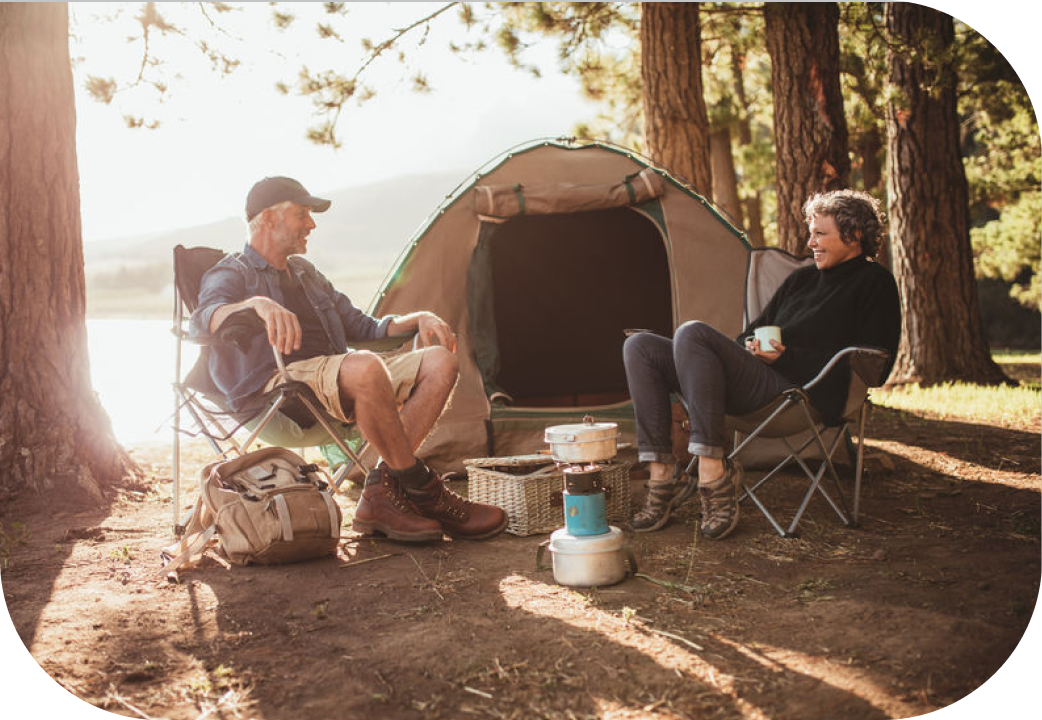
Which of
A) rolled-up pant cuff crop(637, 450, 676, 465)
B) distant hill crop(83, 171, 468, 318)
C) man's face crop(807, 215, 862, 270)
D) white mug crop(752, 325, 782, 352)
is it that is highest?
distant hill crop(83, 171, 468, 318)

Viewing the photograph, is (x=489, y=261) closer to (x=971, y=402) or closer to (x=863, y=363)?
(x=863, y=363)

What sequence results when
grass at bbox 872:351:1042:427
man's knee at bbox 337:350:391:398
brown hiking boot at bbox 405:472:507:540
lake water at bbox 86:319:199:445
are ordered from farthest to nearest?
1. lake water at bbox 86:319:199:445
2. grass at bbox 872:351:1042:427
3. brown hiking boot at bbox 405:472:507:540
4. man's knee at bbox 337:350:391:398

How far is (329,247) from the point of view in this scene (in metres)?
45.1

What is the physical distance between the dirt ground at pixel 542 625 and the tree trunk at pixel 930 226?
3.16 m

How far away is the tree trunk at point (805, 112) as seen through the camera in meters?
5.12

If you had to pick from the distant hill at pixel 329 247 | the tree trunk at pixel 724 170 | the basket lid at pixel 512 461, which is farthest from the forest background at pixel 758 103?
the distant hill at pixel 329 247

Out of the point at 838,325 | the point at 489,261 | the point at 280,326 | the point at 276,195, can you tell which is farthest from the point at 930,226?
the point at 280,326

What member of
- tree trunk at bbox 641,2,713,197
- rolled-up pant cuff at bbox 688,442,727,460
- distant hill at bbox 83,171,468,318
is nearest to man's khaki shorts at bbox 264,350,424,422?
rolled-up pant cuff at bbox 688,442,727,460

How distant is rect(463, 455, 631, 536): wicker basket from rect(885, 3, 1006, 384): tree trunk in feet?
12.2

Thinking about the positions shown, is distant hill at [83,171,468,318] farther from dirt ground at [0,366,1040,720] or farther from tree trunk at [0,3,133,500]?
dirt ground at [0,366,1040,720]

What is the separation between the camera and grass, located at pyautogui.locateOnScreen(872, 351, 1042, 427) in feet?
16.2

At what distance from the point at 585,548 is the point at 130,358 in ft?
43.7

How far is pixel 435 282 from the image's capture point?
420cm

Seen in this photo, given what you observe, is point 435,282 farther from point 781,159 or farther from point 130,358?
point 130,358
